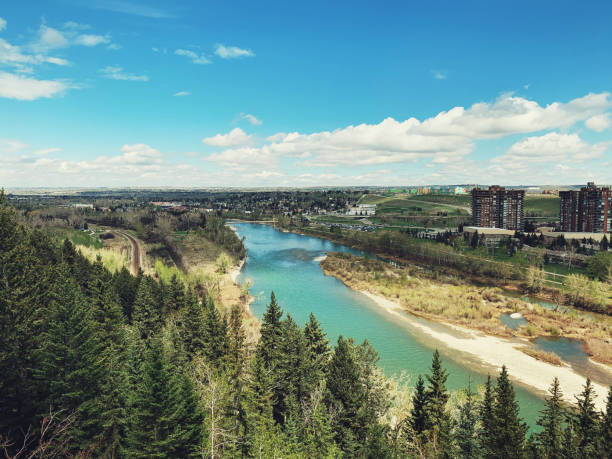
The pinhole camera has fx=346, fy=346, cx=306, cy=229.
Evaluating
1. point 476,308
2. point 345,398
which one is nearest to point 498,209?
point 476,308

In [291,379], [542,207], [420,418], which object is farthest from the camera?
[542,207]

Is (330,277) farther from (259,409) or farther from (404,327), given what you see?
(259,409)

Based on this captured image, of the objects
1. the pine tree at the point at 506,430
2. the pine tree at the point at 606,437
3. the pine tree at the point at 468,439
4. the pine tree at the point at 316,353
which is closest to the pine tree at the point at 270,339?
the pine tree at the point at 316,353

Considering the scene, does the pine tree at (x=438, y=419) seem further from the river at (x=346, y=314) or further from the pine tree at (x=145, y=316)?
the pine tree at (x=145, y=316)

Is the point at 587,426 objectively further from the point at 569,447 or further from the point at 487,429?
the point at 487,429

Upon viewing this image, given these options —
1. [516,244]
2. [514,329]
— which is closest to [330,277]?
[514,329]

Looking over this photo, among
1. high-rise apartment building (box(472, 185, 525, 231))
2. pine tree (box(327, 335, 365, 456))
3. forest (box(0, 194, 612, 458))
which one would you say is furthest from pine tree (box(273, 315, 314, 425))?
high-rise apartment building (box(472, 185, 525, 231))
